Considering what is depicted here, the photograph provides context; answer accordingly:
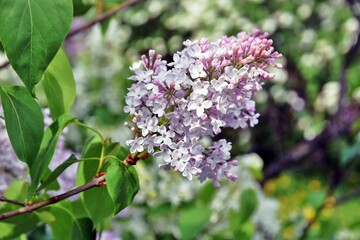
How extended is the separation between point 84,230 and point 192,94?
290 mm

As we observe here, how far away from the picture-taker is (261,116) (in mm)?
4887

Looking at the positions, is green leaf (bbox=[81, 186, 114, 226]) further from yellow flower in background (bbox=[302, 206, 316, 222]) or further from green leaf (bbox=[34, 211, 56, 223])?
yellow flower in background (bbox=[302, 206, 316, 222])

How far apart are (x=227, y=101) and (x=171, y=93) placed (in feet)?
0.22

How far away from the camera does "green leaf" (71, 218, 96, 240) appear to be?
0.99 m

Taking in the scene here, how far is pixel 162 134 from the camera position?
2.79ft

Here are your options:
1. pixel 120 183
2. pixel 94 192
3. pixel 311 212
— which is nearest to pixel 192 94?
pixel 120 183

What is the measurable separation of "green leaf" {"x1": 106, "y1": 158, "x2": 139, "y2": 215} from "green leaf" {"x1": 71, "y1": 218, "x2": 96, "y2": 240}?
16 centimetres

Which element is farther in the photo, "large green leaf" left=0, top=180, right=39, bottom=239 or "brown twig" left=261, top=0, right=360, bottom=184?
"brown twig" left=261, top=0, right=360, bottom=184

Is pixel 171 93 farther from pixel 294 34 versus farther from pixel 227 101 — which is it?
pixel 294 34

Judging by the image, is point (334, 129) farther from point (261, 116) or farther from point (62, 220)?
point (261, 116)

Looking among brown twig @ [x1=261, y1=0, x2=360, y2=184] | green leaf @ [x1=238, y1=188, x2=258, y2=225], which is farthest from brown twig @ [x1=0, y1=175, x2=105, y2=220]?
brown twig @ [x1=261, y1=0, x2=360, y2=184]

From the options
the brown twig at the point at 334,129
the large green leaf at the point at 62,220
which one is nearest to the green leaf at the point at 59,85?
the large green leaf at the point at 62,220

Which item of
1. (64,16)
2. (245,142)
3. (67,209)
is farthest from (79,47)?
(64,16)

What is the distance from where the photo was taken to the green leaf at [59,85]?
991mm
